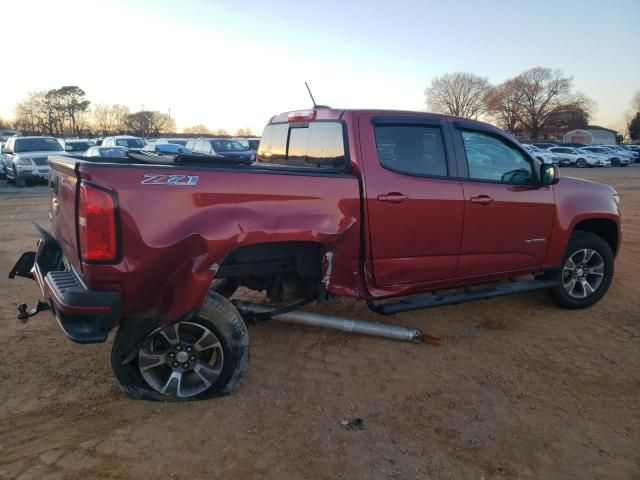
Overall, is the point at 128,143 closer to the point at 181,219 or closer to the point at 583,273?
the point at 583,273

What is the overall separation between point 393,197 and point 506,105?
320ft

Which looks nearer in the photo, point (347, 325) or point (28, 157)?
point (347, 325)

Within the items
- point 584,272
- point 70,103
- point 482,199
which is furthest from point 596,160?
point 70,103

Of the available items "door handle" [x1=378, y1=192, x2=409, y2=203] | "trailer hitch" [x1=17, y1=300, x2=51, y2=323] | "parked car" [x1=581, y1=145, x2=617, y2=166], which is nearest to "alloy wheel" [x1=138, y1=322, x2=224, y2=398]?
"trailer hitch" [x1=17, y1=300, x2=51, y2=323]

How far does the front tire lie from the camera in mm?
3109

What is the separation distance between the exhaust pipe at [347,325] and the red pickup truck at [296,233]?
0.75 ft

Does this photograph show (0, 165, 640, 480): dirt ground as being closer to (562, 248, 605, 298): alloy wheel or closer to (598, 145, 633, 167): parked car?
(562, 248, 605, 298): alloy wheel

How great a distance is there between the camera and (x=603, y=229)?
17.1 ft

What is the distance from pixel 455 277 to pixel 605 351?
145 centimetres

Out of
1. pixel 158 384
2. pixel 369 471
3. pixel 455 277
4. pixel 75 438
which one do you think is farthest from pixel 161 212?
pixel 455 277

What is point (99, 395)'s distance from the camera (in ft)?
11.0

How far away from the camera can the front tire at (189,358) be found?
3.11m

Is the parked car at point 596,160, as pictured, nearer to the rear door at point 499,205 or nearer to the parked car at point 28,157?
the parked car at point 28,157

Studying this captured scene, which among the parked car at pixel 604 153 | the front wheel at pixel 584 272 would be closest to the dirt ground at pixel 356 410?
the front wheel at pixel 584 272
